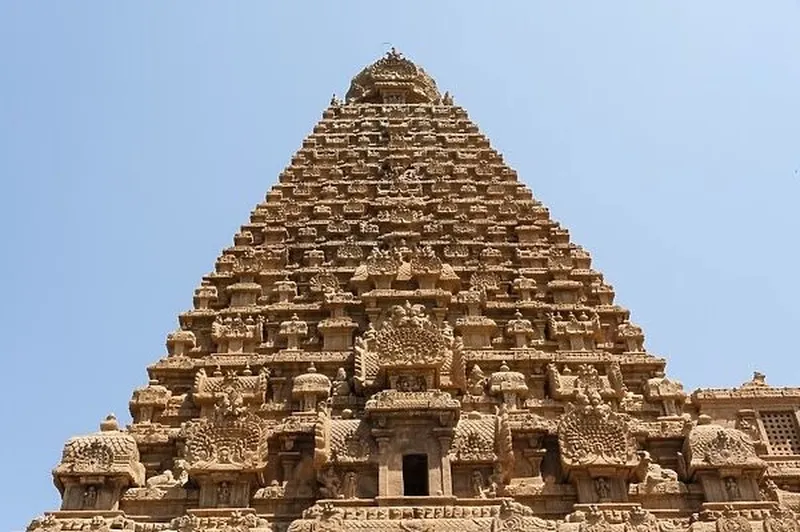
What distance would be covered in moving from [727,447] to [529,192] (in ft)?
41.6

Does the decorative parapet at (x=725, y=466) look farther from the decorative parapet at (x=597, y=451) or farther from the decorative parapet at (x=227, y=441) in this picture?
the decorative parapet at (x=227, y=441)

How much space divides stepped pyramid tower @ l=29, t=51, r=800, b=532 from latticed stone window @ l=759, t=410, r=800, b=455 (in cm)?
5

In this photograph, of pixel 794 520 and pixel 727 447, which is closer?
pixel 794 520

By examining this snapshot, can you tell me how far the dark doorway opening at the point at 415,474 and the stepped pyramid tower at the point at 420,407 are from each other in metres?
0.04

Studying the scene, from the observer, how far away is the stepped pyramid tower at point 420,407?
700 inches

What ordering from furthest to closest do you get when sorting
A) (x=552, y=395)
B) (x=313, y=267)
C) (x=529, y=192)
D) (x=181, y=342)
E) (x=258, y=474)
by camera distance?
Answer: 1. (x=529, y=192)
2. (x=313, y=267)
3. (x=181, y=342)
4. (x=552, y=395)
5. (x=258, y=474)

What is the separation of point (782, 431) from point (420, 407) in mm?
9378

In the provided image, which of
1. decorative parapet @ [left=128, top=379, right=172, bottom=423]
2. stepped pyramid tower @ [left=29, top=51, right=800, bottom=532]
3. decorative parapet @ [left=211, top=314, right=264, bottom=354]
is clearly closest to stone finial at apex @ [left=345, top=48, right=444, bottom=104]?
stepped pyramid tower @ [left=29, top=51, right=800, bottom=532]

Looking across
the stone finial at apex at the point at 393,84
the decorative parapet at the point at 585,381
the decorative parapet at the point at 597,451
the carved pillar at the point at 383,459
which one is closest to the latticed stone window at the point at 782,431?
the decorative parapet at the point at 585,381

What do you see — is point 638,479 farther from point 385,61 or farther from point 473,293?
point 385,61

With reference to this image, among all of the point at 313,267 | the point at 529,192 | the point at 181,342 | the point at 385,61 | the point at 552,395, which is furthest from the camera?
the point at 385,61

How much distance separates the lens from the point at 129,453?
18.7m

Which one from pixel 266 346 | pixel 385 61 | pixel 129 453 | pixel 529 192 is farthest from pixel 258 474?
pixel 385 61

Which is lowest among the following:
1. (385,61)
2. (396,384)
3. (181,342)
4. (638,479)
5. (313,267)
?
(638,479)
